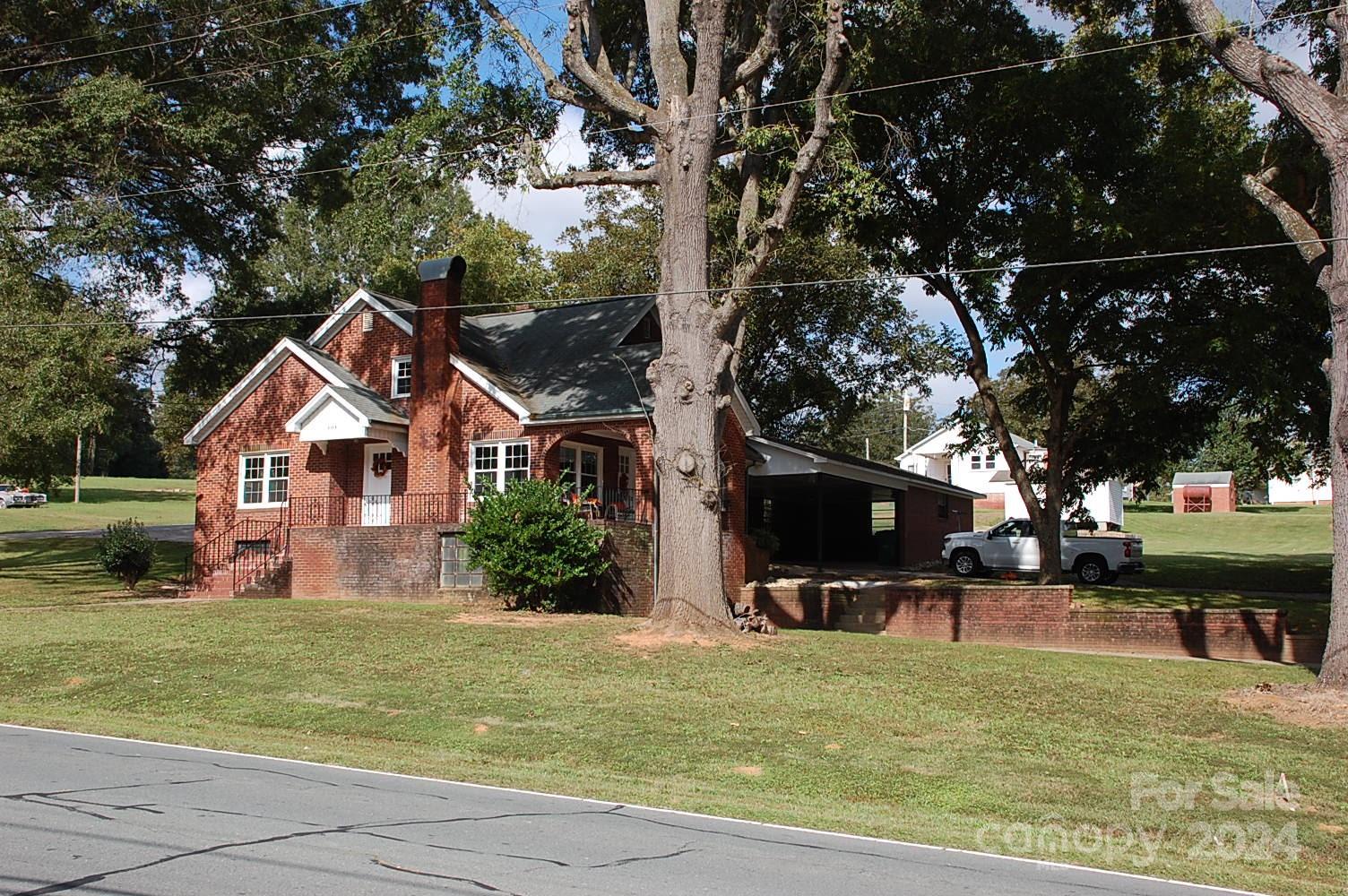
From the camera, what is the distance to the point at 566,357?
92.7ft

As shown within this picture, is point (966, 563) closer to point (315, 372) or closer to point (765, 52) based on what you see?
point (315, 372)

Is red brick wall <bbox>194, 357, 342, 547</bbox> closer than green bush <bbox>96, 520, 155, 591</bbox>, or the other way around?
green bush <bbox>96, 520, 155, 591</bbox>

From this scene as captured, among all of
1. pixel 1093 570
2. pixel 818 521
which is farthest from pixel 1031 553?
pixel 818 521

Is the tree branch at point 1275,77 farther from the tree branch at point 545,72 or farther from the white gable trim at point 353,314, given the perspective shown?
the white gable trim at point 353,314

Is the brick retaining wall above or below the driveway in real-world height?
below

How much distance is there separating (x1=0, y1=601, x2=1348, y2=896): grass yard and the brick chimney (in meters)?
8.36

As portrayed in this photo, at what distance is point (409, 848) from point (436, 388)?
809 inches

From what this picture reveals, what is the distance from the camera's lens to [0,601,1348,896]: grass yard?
8.88 meters

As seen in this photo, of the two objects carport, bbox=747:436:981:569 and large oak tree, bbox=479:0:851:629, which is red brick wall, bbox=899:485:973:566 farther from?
large oak tree, bbox=479:0:851:629

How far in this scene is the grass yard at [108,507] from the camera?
180 feet

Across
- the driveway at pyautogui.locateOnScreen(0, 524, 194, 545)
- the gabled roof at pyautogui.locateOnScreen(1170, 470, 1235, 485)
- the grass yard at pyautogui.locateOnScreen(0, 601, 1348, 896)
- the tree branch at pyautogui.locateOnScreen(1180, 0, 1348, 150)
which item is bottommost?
the grass yard at pyautogui.locateOnScreen(0, 601, 1348, 896)

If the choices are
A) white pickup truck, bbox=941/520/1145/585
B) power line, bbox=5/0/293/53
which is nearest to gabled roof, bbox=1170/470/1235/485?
white pickup truck, bbox=941/520/1145/585

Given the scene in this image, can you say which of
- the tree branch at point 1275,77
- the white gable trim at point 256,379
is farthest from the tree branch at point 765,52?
the white gable trim at point 256,379

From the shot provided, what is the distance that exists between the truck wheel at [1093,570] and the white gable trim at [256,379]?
20332 mm
